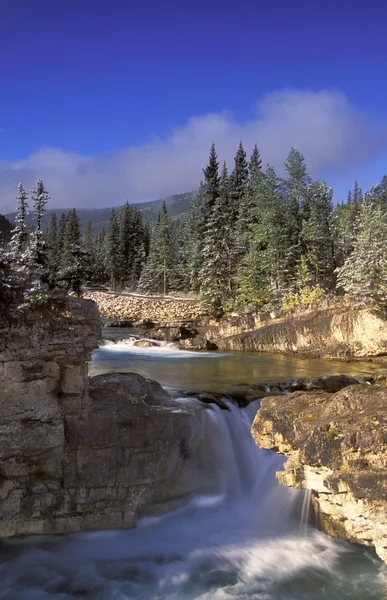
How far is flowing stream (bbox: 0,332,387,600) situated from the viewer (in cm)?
788

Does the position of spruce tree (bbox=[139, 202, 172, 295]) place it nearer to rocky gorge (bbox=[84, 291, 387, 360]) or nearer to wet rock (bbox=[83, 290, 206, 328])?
wet rock (bbox=[83, 290, 206, 328])

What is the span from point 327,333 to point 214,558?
59.8 ft

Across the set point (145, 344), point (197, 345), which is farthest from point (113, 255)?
point (197, 345)

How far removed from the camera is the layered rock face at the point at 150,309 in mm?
47906

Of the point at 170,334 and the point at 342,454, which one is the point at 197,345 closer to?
the point at 170,334

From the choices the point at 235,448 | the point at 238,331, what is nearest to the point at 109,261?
the point at 238,331

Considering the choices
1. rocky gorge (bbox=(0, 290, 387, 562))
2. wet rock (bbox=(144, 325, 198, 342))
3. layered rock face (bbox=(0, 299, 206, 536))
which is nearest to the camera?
rocky gorge (bbox=(0, 290, 387, 562))

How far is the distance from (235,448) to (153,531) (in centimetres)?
346

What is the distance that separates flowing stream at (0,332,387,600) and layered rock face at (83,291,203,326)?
111 ft

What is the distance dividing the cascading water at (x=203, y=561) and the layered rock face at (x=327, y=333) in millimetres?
15487

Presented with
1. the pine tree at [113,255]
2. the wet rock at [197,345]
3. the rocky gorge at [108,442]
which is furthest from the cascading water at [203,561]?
the pine tree at [113,255]

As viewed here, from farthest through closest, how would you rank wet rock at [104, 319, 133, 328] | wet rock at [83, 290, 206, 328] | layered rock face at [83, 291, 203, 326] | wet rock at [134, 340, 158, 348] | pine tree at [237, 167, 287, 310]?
1. layered rock face at [83, 291, 203, 326]
2. wet rock at [83, 290, 206, 328]
3. pine tree at [237, 167, 287, 310]
4. wet rock at [104, 319, 133, 328]
5. wet rock at [134, 340, 158, 348]

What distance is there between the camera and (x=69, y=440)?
9.28 meters

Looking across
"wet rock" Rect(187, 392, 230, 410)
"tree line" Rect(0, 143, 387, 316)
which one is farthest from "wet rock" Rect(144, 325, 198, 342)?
"wet rock" Rect(187, 392, 230, 410)
